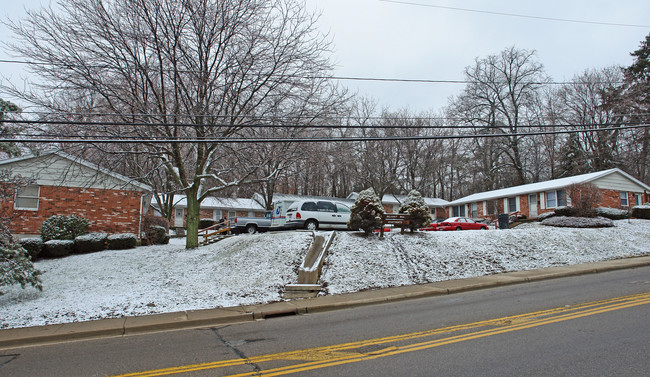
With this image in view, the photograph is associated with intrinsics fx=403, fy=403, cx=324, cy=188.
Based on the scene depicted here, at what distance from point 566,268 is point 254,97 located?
12583 mm

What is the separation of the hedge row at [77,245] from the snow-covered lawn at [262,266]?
619 millimetres

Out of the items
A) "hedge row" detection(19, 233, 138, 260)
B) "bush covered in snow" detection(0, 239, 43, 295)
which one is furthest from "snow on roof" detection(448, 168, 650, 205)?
"bush covered in snow" detection(0, 239, 43, 295)

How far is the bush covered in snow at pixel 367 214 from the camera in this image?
1468 cm

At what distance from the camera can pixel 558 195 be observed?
1179 inches

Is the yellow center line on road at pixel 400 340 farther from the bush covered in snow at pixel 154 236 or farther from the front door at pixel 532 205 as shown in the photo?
the front door at pixel 532 205

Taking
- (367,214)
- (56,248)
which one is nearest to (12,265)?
(56,248)

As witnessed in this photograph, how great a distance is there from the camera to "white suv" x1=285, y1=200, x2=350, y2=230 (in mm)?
18594

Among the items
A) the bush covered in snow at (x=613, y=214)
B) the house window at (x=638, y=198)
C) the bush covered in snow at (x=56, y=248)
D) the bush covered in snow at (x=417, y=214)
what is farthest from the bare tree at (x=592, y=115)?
the bush covered in snow at (x=56, y=248)

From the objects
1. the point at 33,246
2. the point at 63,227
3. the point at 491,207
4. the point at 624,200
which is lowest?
the point at 33,246

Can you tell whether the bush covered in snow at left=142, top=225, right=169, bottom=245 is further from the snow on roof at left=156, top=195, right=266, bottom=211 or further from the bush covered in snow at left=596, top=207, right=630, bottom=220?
the snow on roof at left=156, top=195, right=266, bottom=211

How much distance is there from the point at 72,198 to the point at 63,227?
2484 millimetres

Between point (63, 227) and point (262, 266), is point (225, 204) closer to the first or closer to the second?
point (63, 227)

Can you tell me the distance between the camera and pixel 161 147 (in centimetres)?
1544

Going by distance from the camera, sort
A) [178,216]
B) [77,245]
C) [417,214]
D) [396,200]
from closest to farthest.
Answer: [417,214]
[77,245]
[178,216]
[396,200]
